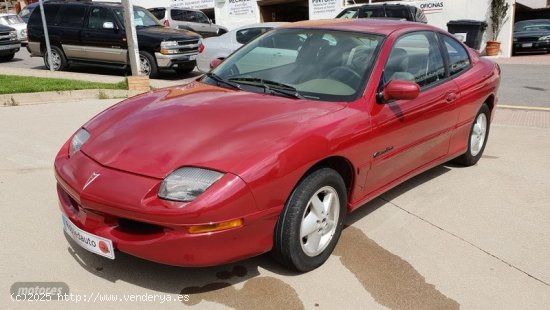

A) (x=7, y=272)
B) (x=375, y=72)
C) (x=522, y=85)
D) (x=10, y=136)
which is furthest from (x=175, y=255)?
(x=522, y=85)

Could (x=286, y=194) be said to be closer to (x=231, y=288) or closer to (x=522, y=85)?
(x=231, y=288)

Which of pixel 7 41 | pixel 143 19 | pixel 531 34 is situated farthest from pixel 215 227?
pixel 531 34

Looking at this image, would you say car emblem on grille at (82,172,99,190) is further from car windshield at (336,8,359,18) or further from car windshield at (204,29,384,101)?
car windshield at (336,8,359,18)

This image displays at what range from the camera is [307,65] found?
3916 millimetres

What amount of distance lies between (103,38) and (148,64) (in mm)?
1308

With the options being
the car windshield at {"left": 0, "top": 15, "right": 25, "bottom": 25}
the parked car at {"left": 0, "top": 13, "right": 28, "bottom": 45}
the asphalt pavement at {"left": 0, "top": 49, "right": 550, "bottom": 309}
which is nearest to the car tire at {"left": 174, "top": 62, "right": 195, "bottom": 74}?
the asphalt pavement at {"left": 0, "top": 49, "right": 550, "bottom": 309}

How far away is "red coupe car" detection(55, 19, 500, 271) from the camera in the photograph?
8.87 ft

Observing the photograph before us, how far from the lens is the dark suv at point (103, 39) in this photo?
11.6 metres

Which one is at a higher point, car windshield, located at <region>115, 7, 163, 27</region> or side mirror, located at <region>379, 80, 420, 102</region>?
car windshield, located at <region>115, 7, 163, 27</region>

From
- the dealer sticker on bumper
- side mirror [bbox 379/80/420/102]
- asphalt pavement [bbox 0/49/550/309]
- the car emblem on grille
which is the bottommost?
asphalt pavement [bbox 0/49/550/309]

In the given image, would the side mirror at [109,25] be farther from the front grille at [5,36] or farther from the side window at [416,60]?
the side window at [416,60]

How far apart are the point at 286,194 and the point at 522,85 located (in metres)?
9.79

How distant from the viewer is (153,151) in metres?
2.91

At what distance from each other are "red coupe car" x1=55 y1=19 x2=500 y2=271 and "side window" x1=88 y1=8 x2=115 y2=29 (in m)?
8.60
